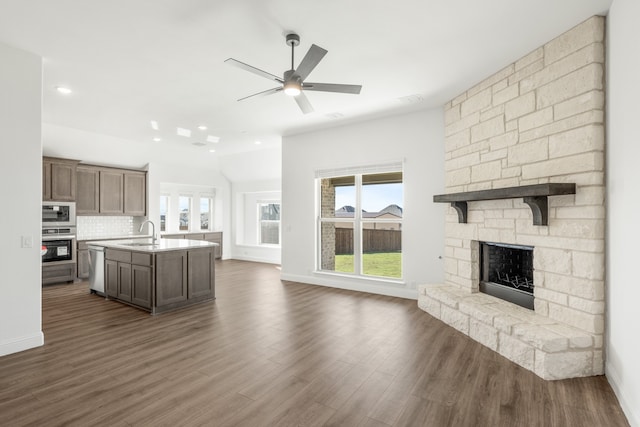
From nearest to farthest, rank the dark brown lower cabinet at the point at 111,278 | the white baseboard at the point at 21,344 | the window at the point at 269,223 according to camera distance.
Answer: the white baseboard at the point at 21,344 < the dark brown lower cabinet at the point at 111,278 < the window at the point at 269,223

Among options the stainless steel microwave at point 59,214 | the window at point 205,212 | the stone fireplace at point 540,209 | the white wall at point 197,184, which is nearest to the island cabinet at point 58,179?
the stainless steel microwave at point 59,214

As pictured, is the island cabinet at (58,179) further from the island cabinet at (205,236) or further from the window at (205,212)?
the window at (205,212)

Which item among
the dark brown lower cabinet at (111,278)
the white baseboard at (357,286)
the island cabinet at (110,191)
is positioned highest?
the island cabinet at (110,191)

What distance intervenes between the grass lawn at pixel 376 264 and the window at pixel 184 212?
5.29 m

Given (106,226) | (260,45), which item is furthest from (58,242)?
(260,45)

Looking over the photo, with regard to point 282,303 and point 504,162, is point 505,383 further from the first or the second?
point 282,303

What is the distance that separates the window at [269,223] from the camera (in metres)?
9.68

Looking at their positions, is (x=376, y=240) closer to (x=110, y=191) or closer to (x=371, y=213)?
(x=371, y=213)

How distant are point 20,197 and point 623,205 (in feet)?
17.2

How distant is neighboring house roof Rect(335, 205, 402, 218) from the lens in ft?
18.9

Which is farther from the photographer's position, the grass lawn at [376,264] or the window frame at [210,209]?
the window frame at [210,209]

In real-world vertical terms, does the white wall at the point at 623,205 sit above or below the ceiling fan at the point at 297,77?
Result: below

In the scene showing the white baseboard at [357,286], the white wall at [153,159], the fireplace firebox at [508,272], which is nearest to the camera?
the fireplace firebox at [508,272]

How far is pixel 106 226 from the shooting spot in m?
7.80
